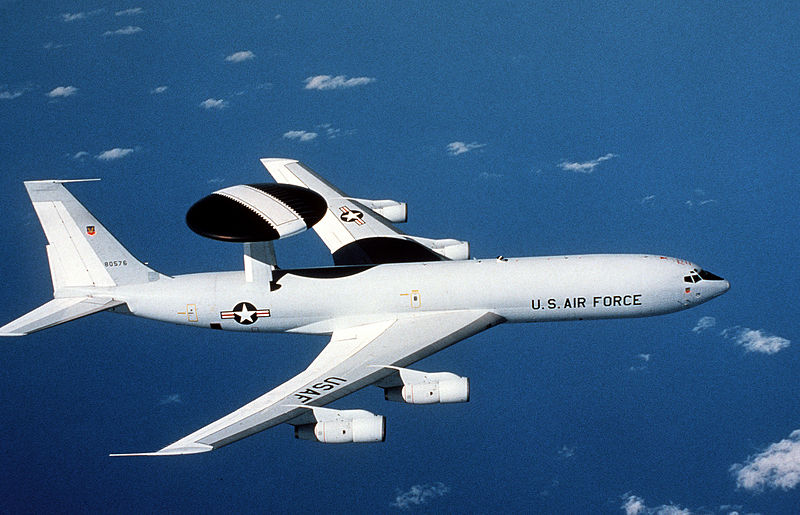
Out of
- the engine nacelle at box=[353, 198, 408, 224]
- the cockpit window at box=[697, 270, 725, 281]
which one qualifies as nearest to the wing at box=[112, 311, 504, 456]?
the engine nacelle at box=[353, 198, 408, 224]

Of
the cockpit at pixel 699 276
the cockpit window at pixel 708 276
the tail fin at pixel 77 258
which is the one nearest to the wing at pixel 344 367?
the cockpit at pixel 699 276

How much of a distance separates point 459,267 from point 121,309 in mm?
17346

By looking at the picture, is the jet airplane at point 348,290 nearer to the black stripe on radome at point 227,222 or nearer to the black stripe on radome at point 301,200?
the black stripe on radome at point 301,200

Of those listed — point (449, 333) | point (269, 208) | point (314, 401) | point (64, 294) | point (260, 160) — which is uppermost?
point (260, 160)

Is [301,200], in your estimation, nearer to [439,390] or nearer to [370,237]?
[370,237]

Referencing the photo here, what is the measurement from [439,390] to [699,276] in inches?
607

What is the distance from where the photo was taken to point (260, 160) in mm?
55312

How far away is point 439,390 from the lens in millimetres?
→ 38625

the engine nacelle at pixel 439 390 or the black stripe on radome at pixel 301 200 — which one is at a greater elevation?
the black stripe on radome at pixel 301 200

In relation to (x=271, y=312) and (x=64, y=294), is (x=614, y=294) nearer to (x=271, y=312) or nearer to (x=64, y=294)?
(x=271, y=312)

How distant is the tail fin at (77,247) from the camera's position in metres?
42.8

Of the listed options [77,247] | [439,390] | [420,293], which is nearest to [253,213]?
[420,293]

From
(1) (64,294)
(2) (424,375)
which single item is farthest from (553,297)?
(1) (64,294)

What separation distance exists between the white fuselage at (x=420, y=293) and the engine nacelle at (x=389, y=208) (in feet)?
27.1
